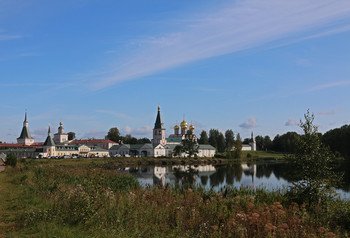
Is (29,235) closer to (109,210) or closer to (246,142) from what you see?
(109,210)

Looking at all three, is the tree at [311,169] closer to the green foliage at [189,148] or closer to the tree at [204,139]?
the green foliage at [189,148]

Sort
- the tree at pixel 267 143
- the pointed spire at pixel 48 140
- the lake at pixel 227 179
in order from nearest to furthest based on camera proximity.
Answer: the lake at pixel 227 179, the pointed spire at pixel 48 140, the tree at pixel 267 143

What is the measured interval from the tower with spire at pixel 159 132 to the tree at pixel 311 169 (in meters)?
100

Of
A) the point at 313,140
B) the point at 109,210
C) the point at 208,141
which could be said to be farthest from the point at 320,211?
the point at 208,141

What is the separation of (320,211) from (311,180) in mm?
1979

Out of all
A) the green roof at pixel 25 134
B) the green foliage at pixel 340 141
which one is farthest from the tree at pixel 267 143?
the green roof at pixel 25 134

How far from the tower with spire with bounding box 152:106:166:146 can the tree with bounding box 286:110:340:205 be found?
10038 cm

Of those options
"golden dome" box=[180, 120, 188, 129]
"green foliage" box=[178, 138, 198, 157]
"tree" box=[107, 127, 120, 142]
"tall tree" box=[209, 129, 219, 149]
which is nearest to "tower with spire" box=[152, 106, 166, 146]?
"golden dome" box=[180, 120, 188, 129]

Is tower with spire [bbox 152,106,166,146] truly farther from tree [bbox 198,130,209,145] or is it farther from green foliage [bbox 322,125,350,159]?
green foliage [bbox 322,125,350,159]

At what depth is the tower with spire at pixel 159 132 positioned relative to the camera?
4528 inches

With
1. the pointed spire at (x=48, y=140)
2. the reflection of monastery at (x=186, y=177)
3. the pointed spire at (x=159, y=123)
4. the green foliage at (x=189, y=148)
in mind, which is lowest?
the reflection of monastery at (x=186, y=177)

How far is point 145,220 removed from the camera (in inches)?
374

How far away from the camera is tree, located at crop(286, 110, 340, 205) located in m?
13.5

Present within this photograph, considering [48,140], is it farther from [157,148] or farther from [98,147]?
[157,148]
